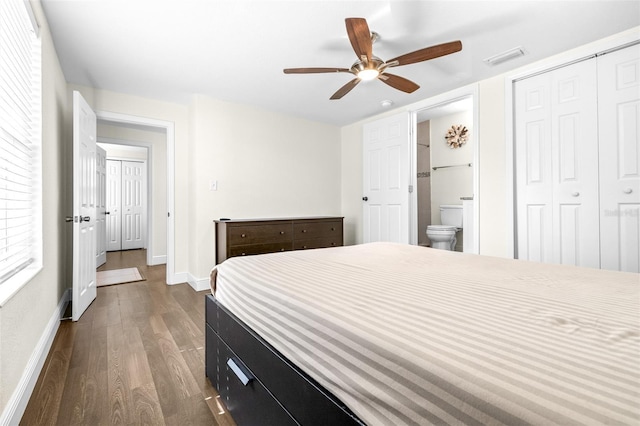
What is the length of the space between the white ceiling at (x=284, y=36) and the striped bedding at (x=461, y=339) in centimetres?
177

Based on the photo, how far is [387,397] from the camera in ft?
2.00

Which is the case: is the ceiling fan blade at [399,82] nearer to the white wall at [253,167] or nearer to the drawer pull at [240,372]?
the white wall at [253,167]

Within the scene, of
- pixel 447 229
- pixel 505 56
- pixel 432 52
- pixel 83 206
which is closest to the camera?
pixel 432 52

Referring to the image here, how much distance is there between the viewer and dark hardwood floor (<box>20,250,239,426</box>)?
1376 mm

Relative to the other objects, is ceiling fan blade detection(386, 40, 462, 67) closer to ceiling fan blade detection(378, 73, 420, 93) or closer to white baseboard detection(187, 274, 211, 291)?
ceiling fan blade detection(378, 73, 420, 93)

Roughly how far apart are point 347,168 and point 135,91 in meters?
2.97

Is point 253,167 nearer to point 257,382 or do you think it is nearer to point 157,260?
point 157,260

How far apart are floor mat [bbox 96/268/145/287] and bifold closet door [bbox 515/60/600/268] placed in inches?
181

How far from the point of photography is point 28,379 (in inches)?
59.6

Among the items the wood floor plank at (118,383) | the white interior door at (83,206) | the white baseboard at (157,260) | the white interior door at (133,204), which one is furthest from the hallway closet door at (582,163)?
the white interior door at (133,204)

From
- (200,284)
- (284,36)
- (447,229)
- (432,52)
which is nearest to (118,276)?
(200,284)

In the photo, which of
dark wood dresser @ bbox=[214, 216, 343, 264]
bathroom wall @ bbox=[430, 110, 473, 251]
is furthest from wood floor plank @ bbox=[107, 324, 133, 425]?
bathroom wall @ bbox=[430, 110, 473, 251]

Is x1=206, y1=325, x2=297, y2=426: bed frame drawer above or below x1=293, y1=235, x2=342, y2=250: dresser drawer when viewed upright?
below

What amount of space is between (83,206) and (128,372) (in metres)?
1.75
